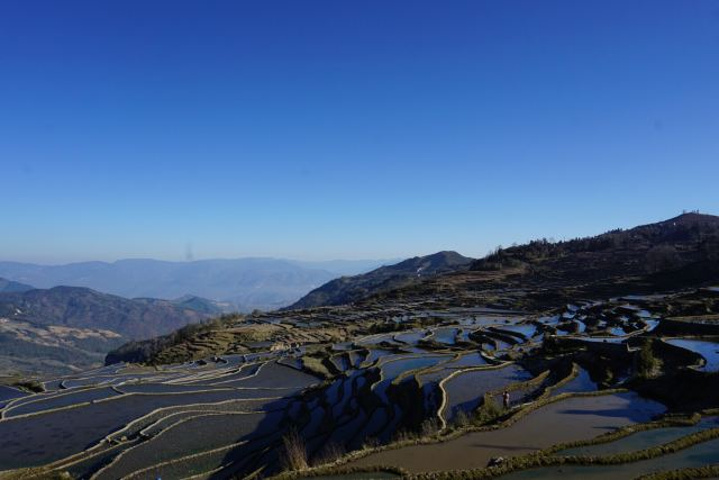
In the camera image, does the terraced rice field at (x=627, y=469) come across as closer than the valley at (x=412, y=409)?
Yes

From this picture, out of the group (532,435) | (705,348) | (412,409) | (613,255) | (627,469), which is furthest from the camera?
(613,255)

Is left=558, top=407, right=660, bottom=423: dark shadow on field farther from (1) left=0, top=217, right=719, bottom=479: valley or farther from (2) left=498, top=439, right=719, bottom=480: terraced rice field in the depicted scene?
(2) left=498, top=439, right=719, bottom=480: terraced rice field

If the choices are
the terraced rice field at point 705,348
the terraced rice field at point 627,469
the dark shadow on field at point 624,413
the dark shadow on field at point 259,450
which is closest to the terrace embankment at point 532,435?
the dark shadow on field at point 624,413

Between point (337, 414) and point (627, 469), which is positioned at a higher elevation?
point (627, 469)

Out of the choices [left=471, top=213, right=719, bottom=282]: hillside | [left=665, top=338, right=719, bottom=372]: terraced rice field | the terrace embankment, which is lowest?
the terrace embankment

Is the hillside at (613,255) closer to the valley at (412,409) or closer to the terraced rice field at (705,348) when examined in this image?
the valley at (412,409)

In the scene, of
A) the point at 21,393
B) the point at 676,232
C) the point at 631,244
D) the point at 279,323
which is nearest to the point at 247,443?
the point at 21,393

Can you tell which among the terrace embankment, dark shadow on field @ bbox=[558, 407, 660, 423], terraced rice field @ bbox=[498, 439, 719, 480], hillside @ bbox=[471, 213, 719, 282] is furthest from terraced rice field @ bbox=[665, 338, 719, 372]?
hillside @ bbox=[471, 213, 719, 282]

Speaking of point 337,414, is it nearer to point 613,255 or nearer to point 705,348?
point 705,348

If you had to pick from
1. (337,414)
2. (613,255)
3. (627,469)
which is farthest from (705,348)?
(613,255)
